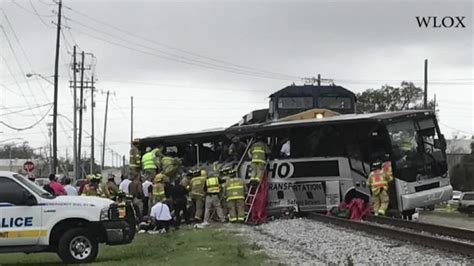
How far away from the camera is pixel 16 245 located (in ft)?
44.2

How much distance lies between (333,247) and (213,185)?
869 centimetres

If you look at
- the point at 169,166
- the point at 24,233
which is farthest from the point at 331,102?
the point at 24,233

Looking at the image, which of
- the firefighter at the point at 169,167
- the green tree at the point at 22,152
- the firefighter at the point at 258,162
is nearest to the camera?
the firefighter at the point at 258,162

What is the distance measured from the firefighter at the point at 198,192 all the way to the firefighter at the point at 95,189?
2.77m

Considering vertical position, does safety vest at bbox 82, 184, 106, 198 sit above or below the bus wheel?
above

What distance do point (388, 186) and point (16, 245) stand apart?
1090cm

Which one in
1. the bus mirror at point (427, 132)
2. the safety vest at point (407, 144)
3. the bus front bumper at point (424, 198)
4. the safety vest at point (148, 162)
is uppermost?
the bus mirror at point (427, 132)

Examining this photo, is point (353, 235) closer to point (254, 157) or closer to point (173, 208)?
point (254, 157)

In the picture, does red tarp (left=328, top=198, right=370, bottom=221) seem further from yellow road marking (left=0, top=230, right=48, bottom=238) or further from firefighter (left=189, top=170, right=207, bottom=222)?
Answer: yellow road marking (left=0, top=230, right=48, bottom=238)

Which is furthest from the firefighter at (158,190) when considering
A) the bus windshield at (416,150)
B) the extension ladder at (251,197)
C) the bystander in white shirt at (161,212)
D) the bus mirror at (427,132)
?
the bus mirror at (427,132)

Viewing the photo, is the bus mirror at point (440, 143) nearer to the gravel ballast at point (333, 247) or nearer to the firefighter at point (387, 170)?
the firefighter at point (387, 170)

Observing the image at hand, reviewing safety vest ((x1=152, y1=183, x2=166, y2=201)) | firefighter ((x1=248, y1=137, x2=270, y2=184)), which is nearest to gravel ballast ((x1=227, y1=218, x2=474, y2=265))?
firefighter ((x1=248, y1=137, x2=270, y2=184))

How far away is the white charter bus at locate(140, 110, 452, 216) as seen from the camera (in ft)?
67.7

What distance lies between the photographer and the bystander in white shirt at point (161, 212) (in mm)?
20422
